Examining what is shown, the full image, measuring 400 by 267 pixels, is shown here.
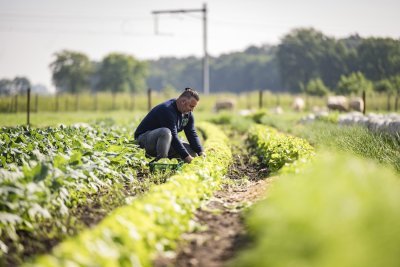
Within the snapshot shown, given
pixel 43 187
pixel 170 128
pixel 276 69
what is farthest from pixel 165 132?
pixel 276 69

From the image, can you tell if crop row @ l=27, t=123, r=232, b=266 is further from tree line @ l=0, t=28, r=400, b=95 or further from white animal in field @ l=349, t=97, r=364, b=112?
tree line @ l=0, t=28, r=400, b=95

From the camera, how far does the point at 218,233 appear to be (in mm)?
4094

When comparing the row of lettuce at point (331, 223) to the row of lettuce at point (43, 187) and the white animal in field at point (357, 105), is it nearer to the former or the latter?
the row of lettuce at point (43, 187)

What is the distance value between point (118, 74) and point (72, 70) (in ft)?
26.7

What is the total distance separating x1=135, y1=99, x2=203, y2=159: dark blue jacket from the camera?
7.08 m

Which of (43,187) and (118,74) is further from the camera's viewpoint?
(118,74)

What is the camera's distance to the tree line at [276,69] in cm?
3466

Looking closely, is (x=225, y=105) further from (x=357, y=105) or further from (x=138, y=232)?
(x=138, y=232)

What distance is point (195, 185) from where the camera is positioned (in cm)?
474

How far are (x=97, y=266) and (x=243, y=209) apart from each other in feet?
7.81

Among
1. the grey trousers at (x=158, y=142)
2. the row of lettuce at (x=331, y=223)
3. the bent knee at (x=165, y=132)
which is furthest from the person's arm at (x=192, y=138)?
the row of lettuce at (x=331, y=223)

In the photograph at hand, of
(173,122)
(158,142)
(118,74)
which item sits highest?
(118,74)

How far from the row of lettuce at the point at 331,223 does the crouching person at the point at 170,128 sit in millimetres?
3769

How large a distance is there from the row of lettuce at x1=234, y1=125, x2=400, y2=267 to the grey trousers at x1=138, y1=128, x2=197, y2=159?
13.2 ft
